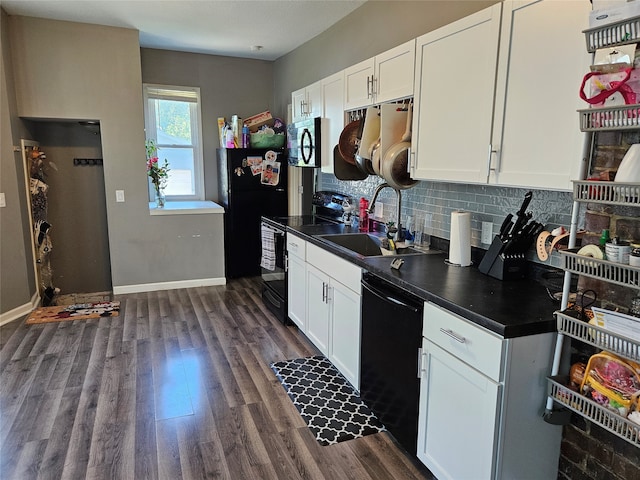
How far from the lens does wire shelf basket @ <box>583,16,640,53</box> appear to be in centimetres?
121

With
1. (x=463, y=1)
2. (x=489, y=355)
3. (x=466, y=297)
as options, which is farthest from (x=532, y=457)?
(x=463, y=1)

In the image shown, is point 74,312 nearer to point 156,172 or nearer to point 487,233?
point 156,172

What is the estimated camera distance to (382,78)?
268cm

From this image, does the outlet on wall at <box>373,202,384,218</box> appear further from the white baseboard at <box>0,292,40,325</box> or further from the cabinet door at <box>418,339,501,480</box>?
the white baseboard at <box>0,292,40,325</box>

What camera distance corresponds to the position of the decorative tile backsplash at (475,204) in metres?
1.95

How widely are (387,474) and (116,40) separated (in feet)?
14.7

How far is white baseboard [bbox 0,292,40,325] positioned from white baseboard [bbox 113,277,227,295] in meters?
0.72

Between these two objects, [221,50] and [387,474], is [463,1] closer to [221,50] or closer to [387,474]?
[387,474]

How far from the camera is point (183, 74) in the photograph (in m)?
5.12

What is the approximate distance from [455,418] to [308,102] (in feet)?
9.64

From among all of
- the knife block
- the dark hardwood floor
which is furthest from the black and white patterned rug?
the knife block

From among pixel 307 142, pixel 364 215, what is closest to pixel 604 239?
pixel 364 215

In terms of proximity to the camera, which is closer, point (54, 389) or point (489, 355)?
point (489, 355)

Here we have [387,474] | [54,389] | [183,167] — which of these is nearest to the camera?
[387,474]
